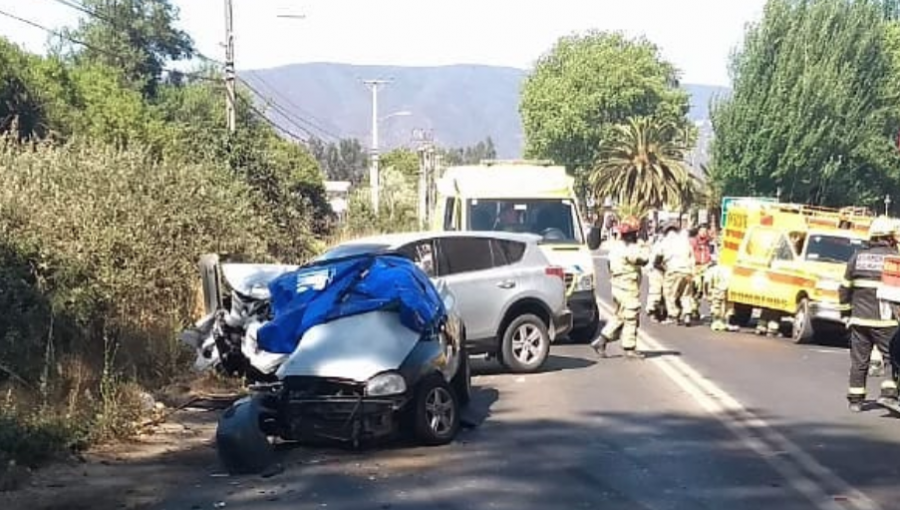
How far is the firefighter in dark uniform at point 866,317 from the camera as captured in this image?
12164mm

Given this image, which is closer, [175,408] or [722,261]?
[175,408]

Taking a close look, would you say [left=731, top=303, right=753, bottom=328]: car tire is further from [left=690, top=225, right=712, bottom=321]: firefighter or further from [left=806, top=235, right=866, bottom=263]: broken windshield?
[left=806, top=235, right=866, bottom=263]: broken windshield

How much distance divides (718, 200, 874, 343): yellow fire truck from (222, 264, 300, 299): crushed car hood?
891 centimetres

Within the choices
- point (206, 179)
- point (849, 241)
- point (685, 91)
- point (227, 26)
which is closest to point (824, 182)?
point (227, 26)

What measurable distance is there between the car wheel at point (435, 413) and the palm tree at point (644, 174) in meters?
69.4

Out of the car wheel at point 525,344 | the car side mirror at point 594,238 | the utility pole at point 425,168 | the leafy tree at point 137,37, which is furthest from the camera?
the leafy tree at point 137,37

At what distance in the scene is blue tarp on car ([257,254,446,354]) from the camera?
11.3m

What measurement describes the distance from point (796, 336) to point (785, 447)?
33.6 feet

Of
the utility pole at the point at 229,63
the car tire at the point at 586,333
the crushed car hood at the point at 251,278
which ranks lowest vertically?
the car tire at the point at 586,333

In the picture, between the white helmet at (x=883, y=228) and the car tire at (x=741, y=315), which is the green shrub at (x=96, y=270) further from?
the car tire at (x=741, y=315)

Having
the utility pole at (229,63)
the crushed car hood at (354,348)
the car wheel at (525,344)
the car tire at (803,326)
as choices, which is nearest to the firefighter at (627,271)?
the car wheel at (525,344)

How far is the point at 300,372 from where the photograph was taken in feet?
34.6

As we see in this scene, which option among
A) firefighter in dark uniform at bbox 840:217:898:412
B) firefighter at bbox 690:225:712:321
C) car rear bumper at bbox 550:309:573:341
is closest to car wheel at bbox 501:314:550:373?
car rear bumper at bbox 550:309:573:341

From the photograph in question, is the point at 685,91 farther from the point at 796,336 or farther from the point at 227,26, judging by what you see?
the point at 796,336
